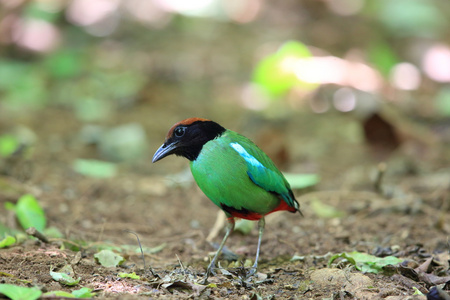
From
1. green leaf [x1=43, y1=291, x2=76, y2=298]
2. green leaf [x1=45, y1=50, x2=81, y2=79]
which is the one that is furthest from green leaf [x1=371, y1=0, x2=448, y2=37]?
green leaf [x1=43, y1=291, x2=76, y2=298]

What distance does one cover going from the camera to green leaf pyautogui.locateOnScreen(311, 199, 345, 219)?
18.7 feet

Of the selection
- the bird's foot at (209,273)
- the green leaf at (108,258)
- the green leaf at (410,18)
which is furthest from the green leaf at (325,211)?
the green leaf at (410,18)

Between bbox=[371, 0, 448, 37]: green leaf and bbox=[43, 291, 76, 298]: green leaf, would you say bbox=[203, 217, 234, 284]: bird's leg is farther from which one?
bbox=[371, 0, 448, 37]: green leaf

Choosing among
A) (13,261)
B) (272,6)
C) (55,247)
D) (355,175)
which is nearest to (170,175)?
(355,175)

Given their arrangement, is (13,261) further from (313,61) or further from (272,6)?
(272,6)

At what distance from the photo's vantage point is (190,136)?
413 cm

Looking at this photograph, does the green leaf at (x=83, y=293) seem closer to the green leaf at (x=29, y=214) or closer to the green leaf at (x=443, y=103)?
the green leaf at (x=29, y=214)

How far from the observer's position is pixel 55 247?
4137mm

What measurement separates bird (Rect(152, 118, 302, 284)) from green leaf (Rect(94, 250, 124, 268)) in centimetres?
64

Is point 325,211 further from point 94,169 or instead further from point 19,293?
point 19,293

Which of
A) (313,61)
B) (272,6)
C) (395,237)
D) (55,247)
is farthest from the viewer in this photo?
(272,6)

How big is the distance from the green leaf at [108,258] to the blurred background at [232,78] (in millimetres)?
2297

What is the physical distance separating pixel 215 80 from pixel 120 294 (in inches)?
289

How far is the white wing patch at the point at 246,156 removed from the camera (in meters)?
4.04
